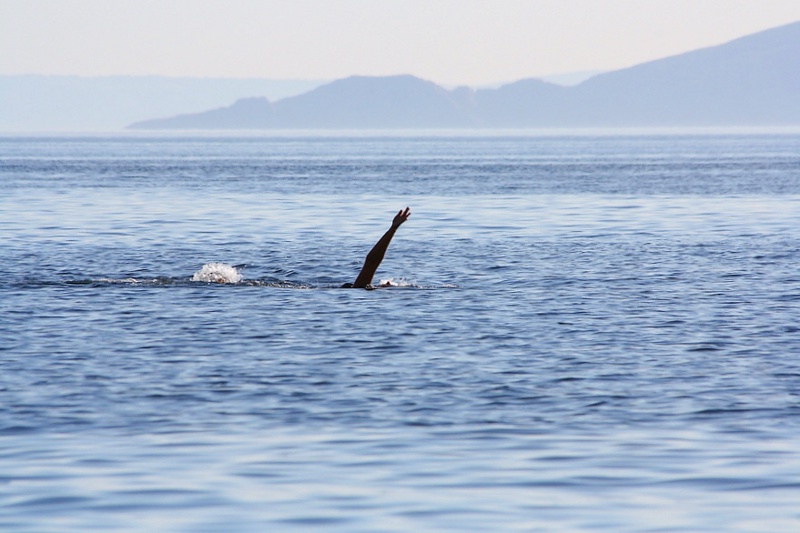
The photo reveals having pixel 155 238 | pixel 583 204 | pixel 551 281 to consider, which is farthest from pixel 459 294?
pixel 583 204

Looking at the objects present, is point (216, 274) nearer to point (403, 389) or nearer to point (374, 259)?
point (374, 259)

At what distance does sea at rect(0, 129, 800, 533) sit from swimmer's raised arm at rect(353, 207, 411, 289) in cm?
66

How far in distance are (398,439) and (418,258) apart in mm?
25752

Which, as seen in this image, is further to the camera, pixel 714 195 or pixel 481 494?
pixel 714 195

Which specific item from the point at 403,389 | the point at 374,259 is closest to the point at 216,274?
the point at 374,259

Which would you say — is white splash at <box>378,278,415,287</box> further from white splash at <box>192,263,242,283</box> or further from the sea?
white splash at <box>192,263,242,283</box>

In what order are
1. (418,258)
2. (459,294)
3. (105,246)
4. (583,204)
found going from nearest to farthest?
1. (459,294)
2. (418,258)
3. (105,246)
4. (583,204)

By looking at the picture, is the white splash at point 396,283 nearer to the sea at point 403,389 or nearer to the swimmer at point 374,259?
the swimmer at point 374,259

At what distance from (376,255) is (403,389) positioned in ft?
36.0

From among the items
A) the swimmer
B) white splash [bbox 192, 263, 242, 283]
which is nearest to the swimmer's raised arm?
the swimmer

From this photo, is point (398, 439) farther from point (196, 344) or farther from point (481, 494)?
point (196, 344)

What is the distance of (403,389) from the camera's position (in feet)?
60.4

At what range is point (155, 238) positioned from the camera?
47875 mm

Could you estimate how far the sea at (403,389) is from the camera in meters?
12.9
